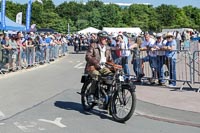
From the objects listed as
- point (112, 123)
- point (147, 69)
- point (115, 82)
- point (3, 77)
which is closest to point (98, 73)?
point (115, 82)

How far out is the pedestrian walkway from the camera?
10.3 m

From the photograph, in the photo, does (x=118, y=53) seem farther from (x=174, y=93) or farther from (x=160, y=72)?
(x=174, y=93)

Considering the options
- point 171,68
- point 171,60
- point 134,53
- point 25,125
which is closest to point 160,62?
point 171,60

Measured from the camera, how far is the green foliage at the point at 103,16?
10650 centimetres

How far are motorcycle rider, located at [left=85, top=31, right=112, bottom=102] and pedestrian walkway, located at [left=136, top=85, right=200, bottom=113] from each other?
2008mm

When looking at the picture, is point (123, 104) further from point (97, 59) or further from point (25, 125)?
point (25, 125)

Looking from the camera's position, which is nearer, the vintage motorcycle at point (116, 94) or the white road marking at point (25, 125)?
the white road marking at point (25, 125)

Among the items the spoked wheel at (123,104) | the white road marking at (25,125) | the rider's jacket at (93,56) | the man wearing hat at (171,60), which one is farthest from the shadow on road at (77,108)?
the man wearing hat at (171,60)

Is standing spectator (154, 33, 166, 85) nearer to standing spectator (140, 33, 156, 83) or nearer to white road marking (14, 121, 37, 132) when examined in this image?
standing spectator (140, 33, 156, 83)

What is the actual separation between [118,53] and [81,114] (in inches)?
243

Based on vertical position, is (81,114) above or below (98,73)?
below

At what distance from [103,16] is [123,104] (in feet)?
348

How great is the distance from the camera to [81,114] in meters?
9.52

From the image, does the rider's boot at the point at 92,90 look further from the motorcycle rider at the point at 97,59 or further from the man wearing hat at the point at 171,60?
the man wearing hat at the point at 171,60
